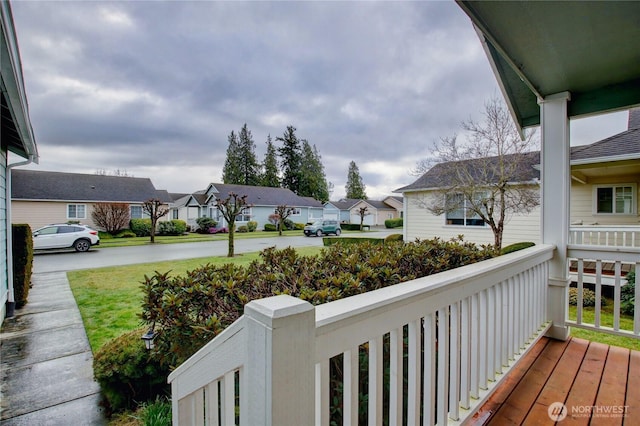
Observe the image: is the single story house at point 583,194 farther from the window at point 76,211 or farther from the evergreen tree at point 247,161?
the evergreen tree at point 247,161

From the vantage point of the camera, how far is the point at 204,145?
27.9 metres

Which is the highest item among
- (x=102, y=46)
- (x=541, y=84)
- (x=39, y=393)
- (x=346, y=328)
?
(x=102, y=46)

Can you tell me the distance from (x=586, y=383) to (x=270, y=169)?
35793 millimetres

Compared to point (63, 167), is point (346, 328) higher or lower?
lower

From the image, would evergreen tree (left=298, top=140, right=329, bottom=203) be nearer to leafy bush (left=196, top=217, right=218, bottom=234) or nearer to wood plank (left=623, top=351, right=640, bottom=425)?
leafy bush (left=196, top=217, right=218, bottom=234)

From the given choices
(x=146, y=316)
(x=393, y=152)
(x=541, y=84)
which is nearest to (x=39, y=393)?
(x=146, y=316)

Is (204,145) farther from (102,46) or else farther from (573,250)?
(573,250)

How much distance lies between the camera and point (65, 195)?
56.6 ft

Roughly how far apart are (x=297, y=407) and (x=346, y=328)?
9.6 inches

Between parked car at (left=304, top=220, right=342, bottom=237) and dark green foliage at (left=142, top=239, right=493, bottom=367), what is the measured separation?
1704 cm

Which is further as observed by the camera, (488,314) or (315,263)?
(315,263)

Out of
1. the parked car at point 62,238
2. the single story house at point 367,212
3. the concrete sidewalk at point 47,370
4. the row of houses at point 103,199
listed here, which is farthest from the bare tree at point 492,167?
the single story house at point 367,212

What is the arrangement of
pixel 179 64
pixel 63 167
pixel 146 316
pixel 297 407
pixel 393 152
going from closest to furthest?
pixel 297 407
pixel 146 316
pixel 179 64
pixel 63 167
pixel 393 152

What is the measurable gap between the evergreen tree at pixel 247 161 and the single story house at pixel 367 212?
9905 mm
